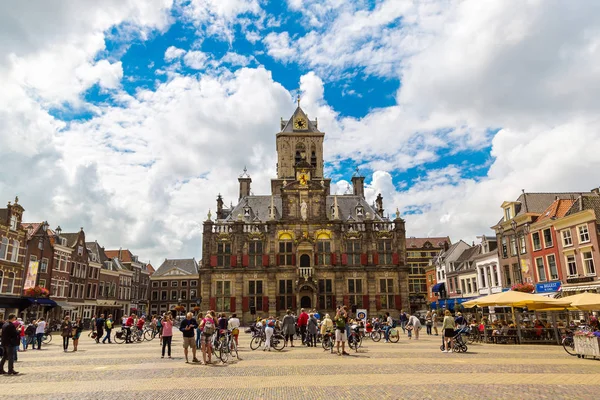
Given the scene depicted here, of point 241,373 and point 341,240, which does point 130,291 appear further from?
point 241,373

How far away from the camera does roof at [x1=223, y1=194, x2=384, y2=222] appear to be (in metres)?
54.2

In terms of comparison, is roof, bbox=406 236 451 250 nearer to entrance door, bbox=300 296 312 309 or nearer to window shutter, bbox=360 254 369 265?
window shutter, bbox=360 254 369 265

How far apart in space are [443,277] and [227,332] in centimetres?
4703

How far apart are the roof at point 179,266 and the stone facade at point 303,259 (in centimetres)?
2852

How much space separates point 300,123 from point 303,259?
2367 centimetres

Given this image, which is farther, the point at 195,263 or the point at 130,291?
the point at 195,263

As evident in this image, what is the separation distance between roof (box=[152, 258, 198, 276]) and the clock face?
34.2 metres

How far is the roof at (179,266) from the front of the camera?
78.0 metres

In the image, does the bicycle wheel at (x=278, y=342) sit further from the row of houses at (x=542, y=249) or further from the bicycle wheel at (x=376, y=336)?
the row of houses at (x=542, y=249)

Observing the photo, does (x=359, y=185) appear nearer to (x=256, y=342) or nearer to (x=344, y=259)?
(x=344, y=259)

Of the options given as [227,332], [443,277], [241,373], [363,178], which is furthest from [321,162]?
[241,373]

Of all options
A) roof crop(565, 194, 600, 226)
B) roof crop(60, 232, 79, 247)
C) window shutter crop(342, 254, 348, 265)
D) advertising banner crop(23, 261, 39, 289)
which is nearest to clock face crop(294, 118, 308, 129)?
window shutter crop(342, 254, 348, 265)

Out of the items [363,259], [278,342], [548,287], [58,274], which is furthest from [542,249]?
[58,274]

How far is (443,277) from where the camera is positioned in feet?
191
